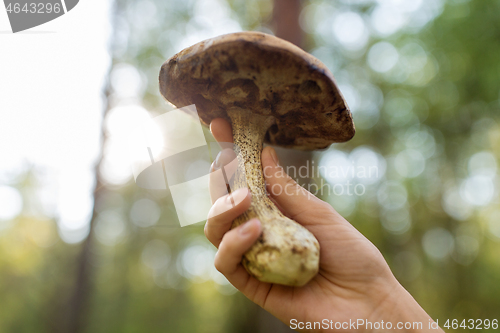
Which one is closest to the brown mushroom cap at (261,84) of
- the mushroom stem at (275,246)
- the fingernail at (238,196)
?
the mushroom stem at (275,246)

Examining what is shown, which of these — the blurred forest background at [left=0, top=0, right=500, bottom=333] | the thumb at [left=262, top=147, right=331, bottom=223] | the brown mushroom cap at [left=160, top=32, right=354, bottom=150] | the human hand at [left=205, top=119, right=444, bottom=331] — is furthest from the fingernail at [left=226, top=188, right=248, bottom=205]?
the blurred forest background at [left=0, top=0, right=500, bottom=333]

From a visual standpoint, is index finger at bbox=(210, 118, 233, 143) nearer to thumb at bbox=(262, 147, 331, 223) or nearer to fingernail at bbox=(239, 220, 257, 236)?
thumb at bbox=(262, 147, 331, 223)

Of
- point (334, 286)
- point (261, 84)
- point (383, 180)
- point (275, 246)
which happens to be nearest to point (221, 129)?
point (261, 84)

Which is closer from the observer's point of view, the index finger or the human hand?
the human hand

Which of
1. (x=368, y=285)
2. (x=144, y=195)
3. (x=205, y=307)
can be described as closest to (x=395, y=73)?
(x=368, y=285)

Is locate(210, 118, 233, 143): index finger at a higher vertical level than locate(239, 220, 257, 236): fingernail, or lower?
higher

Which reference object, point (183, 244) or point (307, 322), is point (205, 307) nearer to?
point (183, 244)
